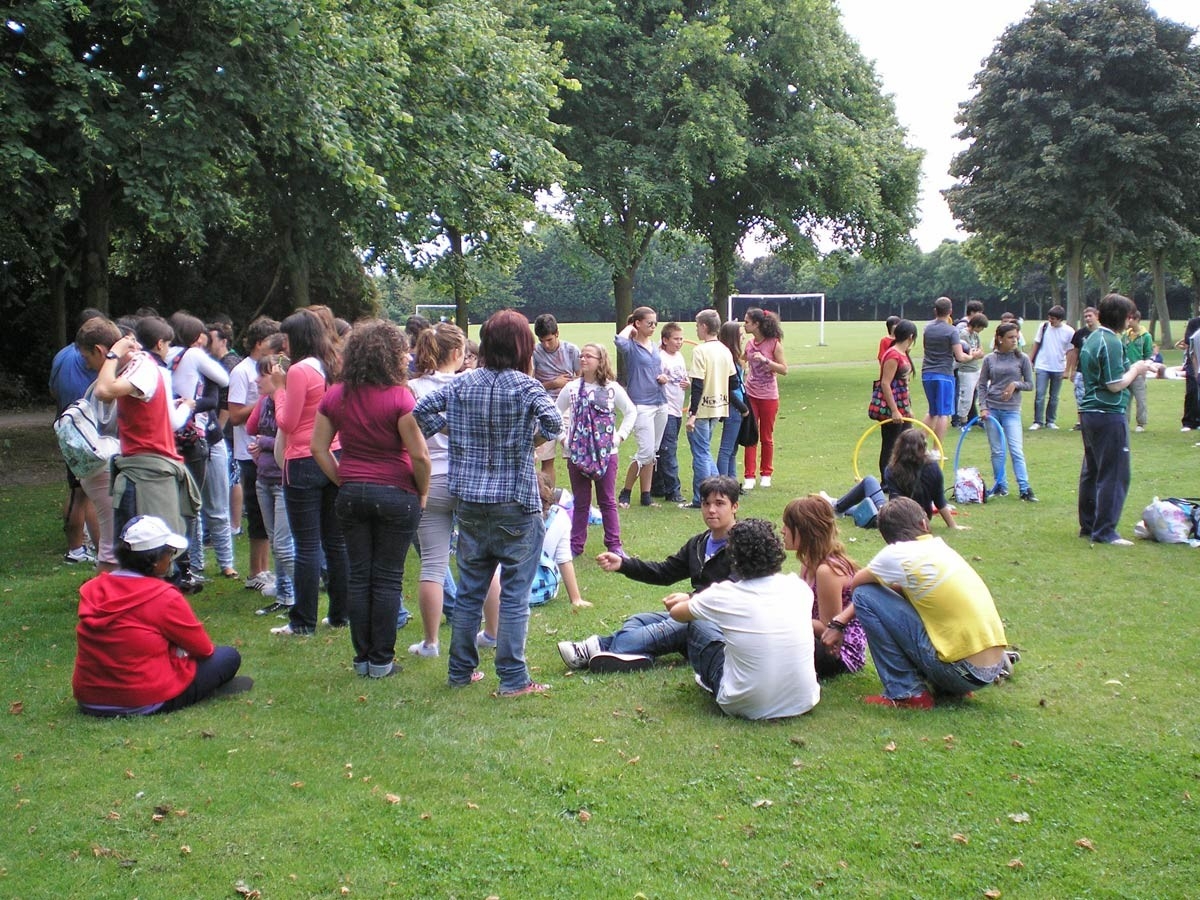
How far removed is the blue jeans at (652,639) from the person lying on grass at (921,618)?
1.11 meters

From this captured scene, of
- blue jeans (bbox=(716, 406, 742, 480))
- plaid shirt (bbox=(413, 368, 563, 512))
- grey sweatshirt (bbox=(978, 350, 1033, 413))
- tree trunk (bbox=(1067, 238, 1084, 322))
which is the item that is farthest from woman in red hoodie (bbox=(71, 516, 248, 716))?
tree trunk (bbox=(1067, 238, 1084, 322))

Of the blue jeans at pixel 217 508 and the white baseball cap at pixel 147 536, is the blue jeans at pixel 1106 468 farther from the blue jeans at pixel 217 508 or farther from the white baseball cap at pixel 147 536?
the white baseball cap at pixel 147 536

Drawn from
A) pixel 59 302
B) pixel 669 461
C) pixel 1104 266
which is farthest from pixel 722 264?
pixel 1104 266

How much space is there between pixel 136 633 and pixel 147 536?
0.50 metres

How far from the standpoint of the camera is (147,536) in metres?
5.52

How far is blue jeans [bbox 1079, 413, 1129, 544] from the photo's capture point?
949 cm

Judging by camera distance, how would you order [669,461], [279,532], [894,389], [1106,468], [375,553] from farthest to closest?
[669,461] → [894,389] → [1106,468] → [279,532] → [375,553]

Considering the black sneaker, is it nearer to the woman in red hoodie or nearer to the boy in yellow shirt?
the woman in red hoodie

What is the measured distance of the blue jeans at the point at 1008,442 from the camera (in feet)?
38.8

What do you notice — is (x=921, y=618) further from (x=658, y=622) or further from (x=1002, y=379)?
(x=1002, y=379)

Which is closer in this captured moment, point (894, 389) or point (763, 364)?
point (894, 389)

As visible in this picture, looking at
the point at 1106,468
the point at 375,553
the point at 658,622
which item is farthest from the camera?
the point at 1106,468

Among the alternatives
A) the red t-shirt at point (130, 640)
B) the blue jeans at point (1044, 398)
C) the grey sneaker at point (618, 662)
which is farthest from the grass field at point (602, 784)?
the blue jeans at point (1044, 398)

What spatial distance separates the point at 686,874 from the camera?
13.1 ft
